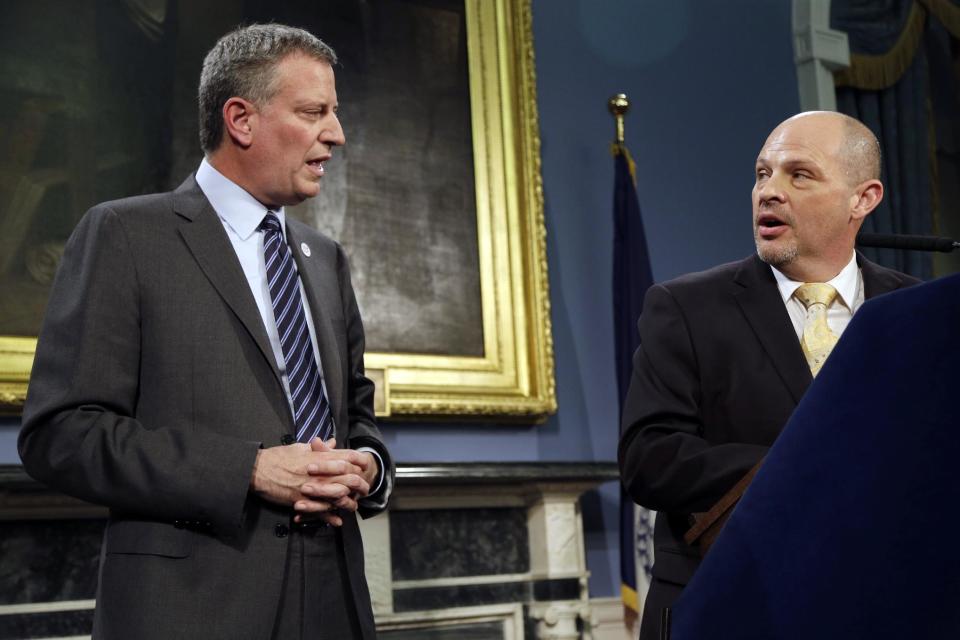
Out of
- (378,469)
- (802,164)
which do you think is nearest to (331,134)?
(378,469)

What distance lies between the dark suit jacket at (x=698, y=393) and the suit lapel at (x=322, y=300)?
0.58 meters

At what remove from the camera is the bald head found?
2.58 m

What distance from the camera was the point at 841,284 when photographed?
97.7 inches

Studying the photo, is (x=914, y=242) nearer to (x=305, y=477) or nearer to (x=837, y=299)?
(x=837, y=299)

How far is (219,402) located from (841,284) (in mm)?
1325

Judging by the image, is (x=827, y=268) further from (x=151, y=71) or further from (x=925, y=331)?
(x=151, y=71)

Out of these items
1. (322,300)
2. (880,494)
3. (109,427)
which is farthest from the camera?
(322,300)

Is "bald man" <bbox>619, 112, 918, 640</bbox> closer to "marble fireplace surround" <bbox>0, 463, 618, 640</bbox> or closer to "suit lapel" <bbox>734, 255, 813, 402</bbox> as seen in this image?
"suit lapel" <bbox>734, 255, 813, 402</bbox>

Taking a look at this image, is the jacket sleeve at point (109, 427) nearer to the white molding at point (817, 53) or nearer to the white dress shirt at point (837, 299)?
the white dress shirt at point (837, 299)

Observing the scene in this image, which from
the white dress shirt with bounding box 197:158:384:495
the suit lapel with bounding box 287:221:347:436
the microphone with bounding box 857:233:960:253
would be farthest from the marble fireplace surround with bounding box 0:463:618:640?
the microphone with bounding box 857:233:960:253

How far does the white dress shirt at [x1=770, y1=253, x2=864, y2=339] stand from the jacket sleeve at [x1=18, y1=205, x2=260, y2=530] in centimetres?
116

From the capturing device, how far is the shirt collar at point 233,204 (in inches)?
91.5

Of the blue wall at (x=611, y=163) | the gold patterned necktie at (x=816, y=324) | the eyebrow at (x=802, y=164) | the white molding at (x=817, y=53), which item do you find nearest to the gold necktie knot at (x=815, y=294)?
the gold patterned necktie at (x=816, y=324)

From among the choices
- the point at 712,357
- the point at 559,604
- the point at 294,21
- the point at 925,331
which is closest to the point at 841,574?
the point at 925,331
